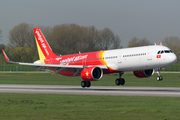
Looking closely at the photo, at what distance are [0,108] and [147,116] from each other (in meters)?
9.63

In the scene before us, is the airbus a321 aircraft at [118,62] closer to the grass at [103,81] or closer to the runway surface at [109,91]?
the runway surface at [109,91]

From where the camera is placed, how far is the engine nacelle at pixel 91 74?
130 feet

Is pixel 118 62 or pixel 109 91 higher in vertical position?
pixel 118 62

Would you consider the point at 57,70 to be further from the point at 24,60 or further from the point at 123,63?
the point at 24,60

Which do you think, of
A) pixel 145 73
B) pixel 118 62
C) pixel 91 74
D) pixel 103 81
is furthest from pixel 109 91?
pixel 103 81

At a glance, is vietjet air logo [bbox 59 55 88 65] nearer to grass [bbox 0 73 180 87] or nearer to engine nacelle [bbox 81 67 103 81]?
engine nacelle [bbox 81 67 103 81]

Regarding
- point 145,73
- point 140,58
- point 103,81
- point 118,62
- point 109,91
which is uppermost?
point 140,58

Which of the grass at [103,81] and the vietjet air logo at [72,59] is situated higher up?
the vietjet air logo at [72,59]

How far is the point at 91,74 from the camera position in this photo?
39531 mm

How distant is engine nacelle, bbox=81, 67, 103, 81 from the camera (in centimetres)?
3962

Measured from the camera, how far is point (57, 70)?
47719 millimetres

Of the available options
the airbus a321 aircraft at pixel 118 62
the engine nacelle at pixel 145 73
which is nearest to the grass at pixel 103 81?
the engine nacelle at pixel 145 73

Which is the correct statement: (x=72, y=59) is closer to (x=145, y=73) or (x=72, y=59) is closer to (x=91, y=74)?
(x=91, y=74)

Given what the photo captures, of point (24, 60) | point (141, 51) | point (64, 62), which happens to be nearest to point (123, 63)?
point (141, 51)
